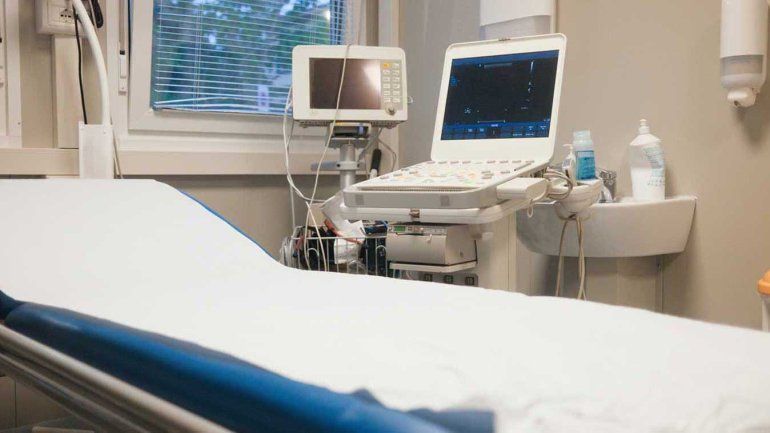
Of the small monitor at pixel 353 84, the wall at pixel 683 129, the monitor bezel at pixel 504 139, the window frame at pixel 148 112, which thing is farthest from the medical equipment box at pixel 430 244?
the window frame at pixel 148 112

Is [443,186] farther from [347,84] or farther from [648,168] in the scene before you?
[347,84]

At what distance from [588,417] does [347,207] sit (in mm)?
1362

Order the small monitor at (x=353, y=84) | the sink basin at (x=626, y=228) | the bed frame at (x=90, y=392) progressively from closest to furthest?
1. the bed frame at (x=90, y=392)
2. the sink basin at (x=626, y=228)
3. the small monitor at (x=353, y=84)

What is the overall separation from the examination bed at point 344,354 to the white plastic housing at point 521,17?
140 cm

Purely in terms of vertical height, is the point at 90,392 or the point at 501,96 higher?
the point at 501,96

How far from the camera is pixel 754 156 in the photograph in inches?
80.5

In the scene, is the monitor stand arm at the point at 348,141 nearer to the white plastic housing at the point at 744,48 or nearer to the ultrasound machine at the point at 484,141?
the ultrasound machine at the point at 484,141

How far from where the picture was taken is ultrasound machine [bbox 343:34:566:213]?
1722mm

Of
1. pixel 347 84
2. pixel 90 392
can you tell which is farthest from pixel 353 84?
pixel 90 392

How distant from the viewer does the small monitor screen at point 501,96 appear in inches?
77.9

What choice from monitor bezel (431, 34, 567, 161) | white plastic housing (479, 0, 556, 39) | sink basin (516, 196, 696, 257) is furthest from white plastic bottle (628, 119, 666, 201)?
white plastic housing (479, 0, 556, 39)

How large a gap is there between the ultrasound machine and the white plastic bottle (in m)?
0.39

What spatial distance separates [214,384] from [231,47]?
7.50ft

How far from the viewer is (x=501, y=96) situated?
2049 millimetres
